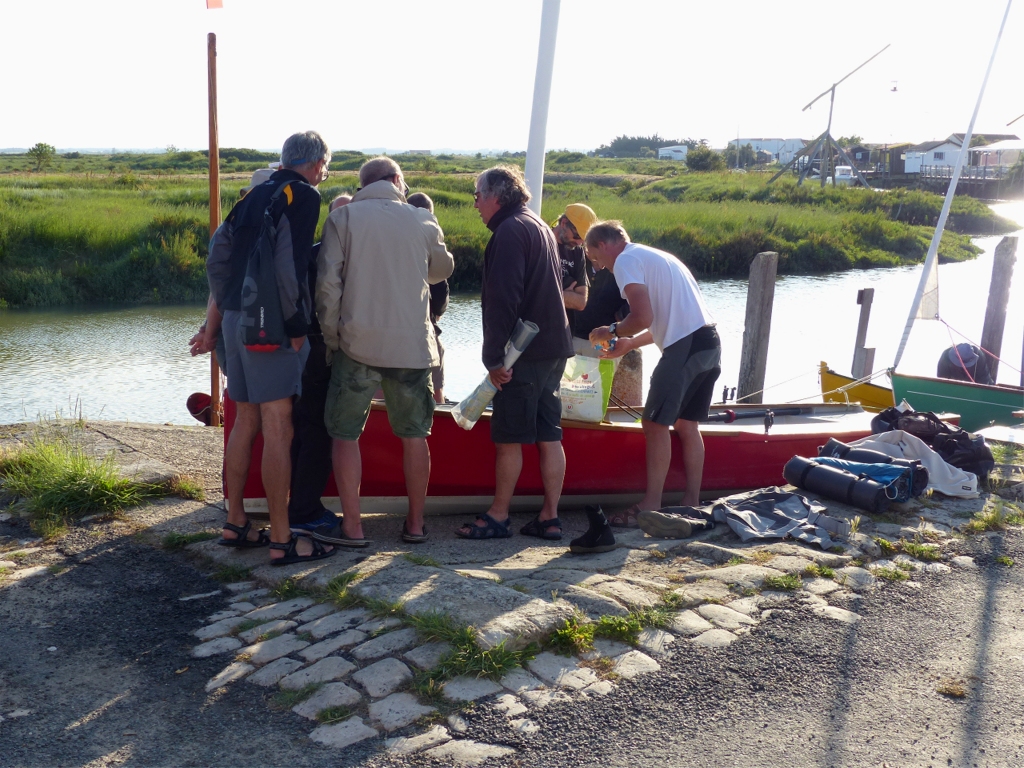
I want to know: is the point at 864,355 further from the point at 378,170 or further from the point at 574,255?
the point at 378,170

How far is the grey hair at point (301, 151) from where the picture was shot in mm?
3969

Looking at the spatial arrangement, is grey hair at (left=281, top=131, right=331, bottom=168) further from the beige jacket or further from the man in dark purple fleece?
the man in dark purple fleece

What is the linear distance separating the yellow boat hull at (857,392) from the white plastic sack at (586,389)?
18.1 feet

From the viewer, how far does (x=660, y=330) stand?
521 cm

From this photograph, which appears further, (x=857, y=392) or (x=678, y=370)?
(x=857, y=392)

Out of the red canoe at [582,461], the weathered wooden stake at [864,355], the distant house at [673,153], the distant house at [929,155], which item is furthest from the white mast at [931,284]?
the distant house at [673,153]

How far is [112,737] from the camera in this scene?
9.17ft

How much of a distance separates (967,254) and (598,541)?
3286cm

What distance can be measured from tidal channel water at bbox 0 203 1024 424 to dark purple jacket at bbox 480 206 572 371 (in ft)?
18.9

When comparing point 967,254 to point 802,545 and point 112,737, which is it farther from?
point 112,737

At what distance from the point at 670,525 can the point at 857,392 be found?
6.82 meters

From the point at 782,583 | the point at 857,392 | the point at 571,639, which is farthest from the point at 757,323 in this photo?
the point at 571,639

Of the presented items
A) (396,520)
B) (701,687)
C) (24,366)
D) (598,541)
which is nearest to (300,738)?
(701,687)

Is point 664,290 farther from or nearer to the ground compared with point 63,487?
farther from the ground
